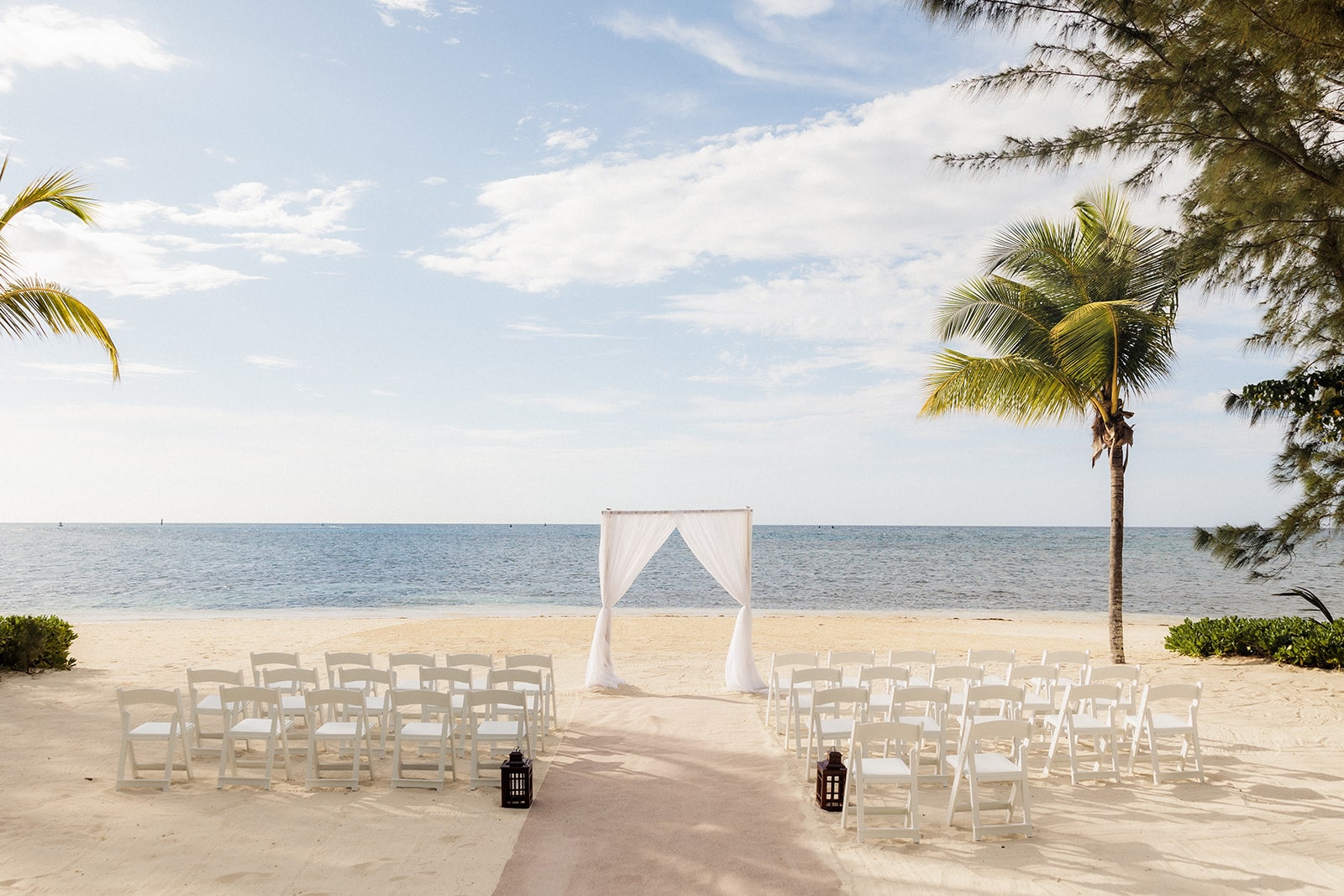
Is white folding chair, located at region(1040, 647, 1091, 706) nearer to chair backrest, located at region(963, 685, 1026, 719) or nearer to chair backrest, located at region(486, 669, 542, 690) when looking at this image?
chair backrest, located at region(963, 685, 1026, 719)

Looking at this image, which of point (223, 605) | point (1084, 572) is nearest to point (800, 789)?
point (223, 605)

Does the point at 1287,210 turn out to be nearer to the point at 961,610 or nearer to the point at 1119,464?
the point at 1119,464

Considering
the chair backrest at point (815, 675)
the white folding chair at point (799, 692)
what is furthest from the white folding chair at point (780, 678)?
the chair backrest at point (815, 675)

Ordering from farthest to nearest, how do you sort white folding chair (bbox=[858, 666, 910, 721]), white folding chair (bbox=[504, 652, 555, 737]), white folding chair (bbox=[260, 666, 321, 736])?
white folding chair (bbox=[504, 652, 555, 737]) < white folding chair (bbox=[858, 666, 910, 721]) < white folding chair (bbox=[260, 666, 321, 736])

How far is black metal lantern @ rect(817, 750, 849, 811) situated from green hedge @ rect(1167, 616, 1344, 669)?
8965mm

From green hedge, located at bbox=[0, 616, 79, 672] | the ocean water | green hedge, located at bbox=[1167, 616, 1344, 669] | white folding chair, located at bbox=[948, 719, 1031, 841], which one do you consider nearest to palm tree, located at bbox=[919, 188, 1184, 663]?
green hedge, located at bbox=[1167, 616, 1344, 669]

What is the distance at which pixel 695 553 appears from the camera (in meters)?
10.3

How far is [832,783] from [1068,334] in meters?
8.12

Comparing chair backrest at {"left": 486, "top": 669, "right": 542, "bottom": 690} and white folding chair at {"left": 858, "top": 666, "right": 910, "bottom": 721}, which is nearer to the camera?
white folding chair at {"left": 858, "top": 666, "right": 910, "bottom": 721}

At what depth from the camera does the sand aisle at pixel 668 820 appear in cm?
451

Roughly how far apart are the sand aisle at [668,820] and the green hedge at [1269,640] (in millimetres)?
7904

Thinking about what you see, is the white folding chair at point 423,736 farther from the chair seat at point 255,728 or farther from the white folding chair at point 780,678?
the white folding chair at point 780,678

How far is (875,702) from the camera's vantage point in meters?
7.38

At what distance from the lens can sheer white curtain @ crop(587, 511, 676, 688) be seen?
1013 centimetres
